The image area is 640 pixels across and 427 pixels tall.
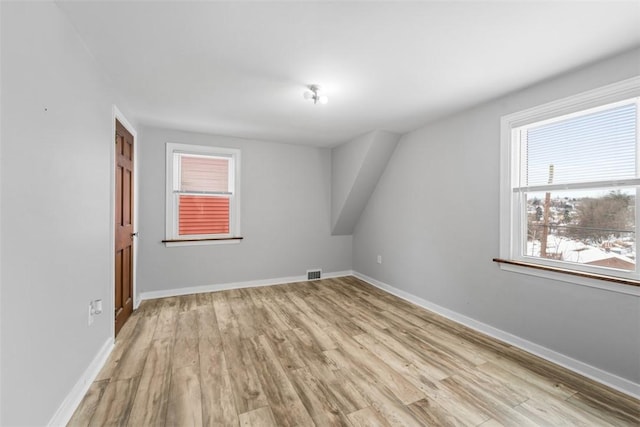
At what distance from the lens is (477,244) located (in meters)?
2.79

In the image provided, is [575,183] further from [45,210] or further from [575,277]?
[45,210]

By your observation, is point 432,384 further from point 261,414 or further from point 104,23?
point 104,23

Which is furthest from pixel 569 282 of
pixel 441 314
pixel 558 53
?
pixel 558 53

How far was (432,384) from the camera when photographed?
6.22ft

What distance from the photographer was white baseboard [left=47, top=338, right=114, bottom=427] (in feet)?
4.83

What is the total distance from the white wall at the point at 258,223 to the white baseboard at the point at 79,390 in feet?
5.34

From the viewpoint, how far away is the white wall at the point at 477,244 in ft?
6.25

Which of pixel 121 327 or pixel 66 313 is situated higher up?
pixel 66 313

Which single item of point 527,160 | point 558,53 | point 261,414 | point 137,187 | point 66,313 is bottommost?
point 261,414

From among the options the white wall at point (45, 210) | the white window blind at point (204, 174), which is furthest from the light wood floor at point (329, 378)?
the white window blind at point (204, 174)

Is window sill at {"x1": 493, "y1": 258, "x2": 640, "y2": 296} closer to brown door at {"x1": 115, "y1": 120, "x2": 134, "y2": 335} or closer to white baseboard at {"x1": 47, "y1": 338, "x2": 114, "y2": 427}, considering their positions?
white baseboard at {"x1": 47, "y1": 338, "x2": 114, "y2": 427}

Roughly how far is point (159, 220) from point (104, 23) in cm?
261

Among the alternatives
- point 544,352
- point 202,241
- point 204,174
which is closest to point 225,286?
point 202,241

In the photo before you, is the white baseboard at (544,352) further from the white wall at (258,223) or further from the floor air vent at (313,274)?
the white wall at (258,223)
